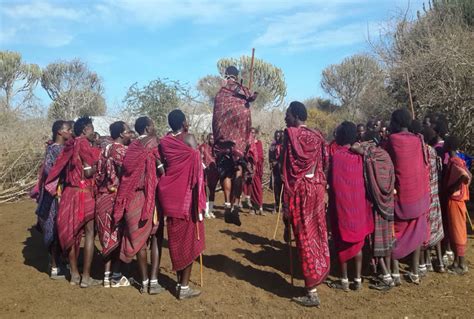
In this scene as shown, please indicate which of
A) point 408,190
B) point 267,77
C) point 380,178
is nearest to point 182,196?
point 380,178

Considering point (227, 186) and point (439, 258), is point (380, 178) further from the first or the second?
point (227, 186)

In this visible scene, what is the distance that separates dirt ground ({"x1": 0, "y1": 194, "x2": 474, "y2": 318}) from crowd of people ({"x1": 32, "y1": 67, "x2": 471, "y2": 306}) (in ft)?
0.64

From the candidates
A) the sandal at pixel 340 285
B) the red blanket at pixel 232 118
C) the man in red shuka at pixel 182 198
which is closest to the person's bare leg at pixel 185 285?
the man in red shuka at pixel 182 198

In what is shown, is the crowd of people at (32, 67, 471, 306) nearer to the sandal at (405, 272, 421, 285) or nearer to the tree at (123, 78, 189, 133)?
the sandal at (405, 272, 421, 285)

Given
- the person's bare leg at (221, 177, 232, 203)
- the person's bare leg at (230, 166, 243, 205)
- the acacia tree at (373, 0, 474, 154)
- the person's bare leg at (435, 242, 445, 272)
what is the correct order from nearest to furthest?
the person's bare leg at (435, 242, 445, 272) < the person's bare leg at (230, 166, 243, 205) < the person's bare leg at (221, 177, 232, 203) < the acacia tree at (373, 0, 474, 154)

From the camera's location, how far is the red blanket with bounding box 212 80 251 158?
6977 millimetres

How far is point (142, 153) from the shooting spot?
4934mm

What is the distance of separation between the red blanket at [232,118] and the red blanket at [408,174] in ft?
8.10

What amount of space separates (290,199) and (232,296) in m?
1.38

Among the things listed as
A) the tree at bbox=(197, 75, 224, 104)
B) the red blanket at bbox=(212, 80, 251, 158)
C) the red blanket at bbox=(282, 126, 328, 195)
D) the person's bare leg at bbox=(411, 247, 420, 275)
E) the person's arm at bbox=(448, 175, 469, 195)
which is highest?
the tree at bbox=(197, 75, 224, 104)

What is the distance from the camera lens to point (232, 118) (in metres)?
6.96

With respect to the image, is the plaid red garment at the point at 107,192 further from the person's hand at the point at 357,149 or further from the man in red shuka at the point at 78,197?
the person's hand at the point at 357,149

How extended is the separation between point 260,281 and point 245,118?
2680 mm

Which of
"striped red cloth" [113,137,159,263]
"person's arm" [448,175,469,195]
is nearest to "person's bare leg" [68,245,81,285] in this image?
"striped red cloth" [113,137,159,263]
